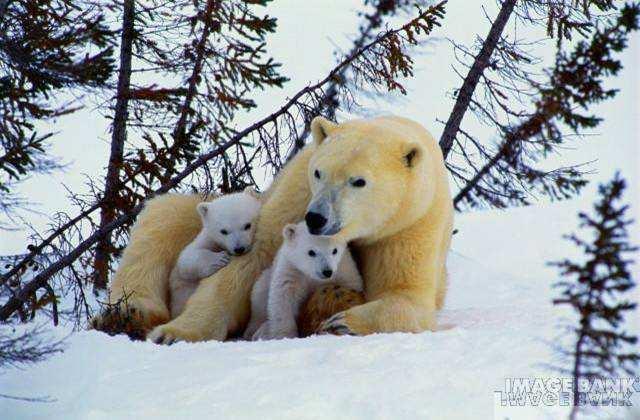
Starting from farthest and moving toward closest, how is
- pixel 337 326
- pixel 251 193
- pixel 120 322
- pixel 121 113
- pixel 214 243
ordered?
1. pixel 121 113
2. pixel 251 193
3. pixel 214 243
4. pixel 120 322
5. pixel 337 326

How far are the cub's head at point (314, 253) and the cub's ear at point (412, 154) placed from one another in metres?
0.61

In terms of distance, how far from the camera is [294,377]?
432 cm

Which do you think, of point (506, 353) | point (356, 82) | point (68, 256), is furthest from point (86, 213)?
point (506, 353)

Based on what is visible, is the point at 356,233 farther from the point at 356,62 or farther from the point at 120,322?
the point at 356,62

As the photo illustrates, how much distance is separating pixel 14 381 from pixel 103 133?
6.25m

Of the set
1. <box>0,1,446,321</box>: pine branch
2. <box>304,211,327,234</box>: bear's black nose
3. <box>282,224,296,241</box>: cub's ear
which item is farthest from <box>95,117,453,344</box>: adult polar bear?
<box>0,1,446,321</box>: pine branch

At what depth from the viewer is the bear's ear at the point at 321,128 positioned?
6.07 metres

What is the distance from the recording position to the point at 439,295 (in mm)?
Answer: 7305

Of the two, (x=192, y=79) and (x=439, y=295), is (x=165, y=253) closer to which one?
(x=439, y=295)

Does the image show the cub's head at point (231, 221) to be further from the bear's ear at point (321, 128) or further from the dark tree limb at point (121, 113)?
the dark tree limb at point (121, 113)

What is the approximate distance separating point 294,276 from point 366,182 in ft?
2.62

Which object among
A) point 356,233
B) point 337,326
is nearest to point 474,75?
point 356,233

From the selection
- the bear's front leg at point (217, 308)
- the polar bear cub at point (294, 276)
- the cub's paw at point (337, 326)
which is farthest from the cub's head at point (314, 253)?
the bear's front leg at point (217, 308)

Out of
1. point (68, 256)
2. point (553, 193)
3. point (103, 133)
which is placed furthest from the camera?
point (103, 133)
